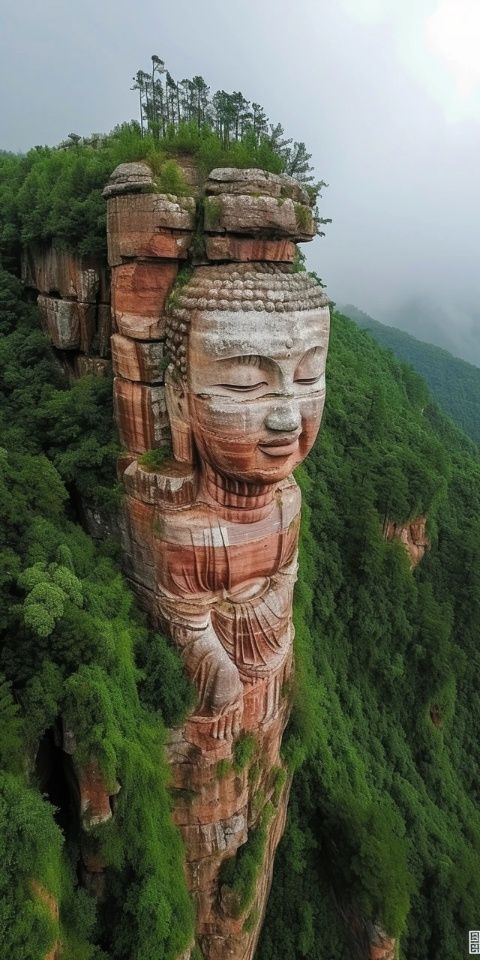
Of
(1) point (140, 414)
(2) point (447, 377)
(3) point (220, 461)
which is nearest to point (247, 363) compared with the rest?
(3) point (220, 461)

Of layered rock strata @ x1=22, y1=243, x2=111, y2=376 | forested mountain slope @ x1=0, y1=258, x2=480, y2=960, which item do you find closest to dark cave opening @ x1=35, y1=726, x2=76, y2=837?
forested mountain slope @ x1=0, y1=258, x2=480, y2=960

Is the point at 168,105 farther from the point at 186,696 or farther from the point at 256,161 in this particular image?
the point at 186,696

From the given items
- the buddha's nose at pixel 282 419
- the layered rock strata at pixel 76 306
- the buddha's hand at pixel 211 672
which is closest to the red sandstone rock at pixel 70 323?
the layered rock strata at pixel 76 306

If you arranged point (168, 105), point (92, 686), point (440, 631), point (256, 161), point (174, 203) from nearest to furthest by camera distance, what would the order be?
point (92, 686)
point (174, 203)
point (256, 161)
point (168, 105)
point (440, 631)

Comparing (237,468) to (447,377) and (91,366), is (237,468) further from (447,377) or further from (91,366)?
(447,377)

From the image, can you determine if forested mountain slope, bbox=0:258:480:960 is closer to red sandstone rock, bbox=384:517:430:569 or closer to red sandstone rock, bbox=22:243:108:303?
red sandstone rock, bbox=384:517:430:569

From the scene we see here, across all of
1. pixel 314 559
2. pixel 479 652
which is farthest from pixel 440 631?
pixel 314 559
